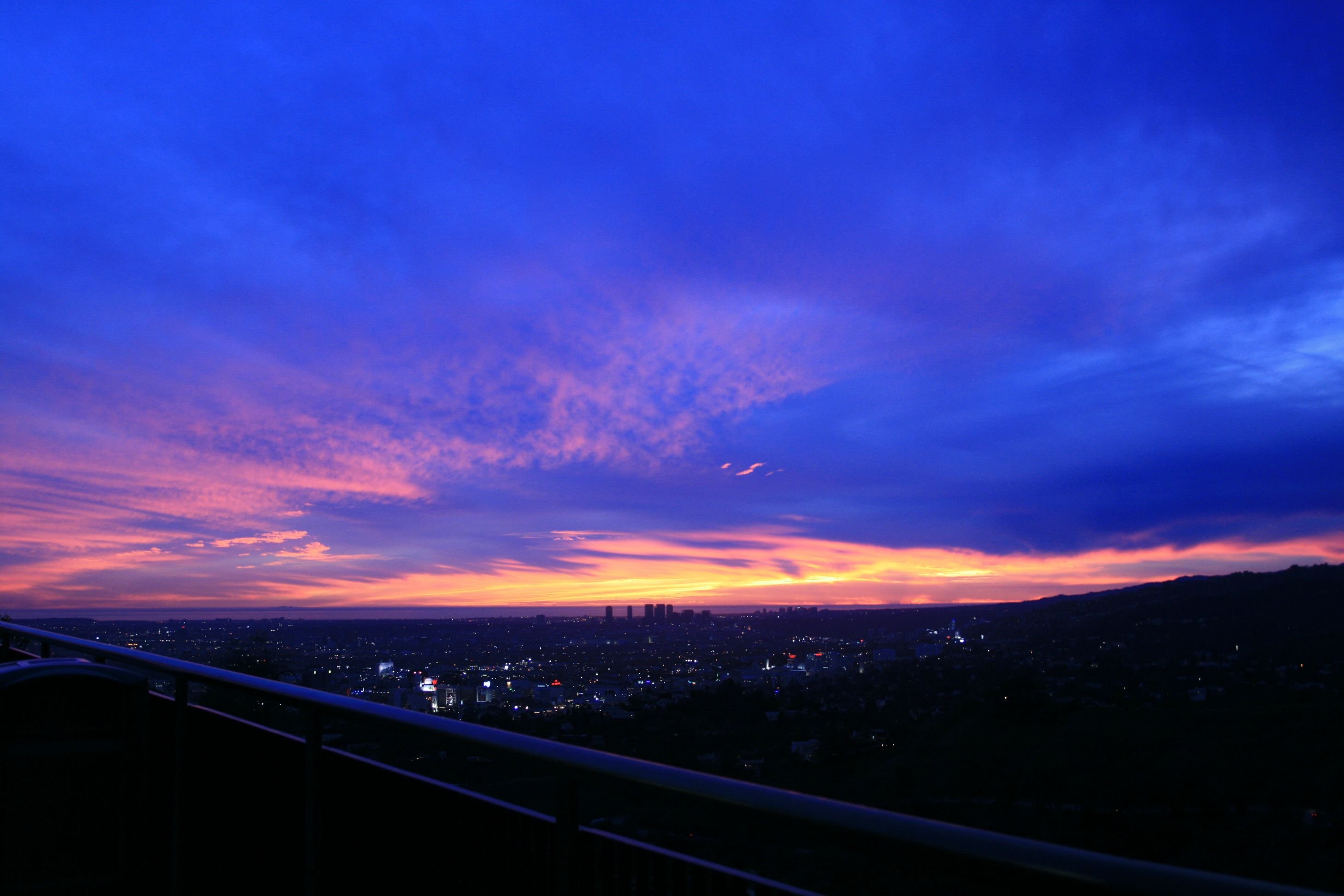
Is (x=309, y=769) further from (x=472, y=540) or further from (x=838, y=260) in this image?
(x=472, y=540)

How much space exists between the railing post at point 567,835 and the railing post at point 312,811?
4.43ft

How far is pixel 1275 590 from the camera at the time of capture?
13977 millimetres

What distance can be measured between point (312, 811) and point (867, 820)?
7.94 feet

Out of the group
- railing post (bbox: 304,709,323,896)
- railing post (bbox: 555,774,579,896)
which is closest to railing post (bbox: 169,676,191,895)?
railing post (bbox: 304,709,323,896)

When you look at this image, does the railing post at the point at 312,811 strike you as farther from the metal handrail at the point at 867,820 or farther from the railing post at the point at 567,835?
the railing post at the point at 567,835

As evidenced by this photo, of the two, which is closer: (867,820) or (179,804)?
(867,820)

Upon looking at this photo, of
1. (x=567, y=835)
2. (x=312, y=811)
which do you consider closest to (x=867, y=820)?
(x=567, y=835)

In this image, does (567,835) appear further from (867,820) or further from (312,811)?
(312,811)

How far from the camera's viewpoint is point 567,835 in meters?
1.89

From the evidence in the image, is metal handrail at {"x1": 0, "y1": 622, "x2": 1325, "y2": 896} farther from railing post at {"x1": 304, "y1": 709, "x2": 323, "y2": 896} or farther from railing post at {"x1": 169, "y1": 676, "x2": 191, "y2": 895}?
railing post at {"x1": 169, "y1": 676, "x2": 191, "y2": 895}

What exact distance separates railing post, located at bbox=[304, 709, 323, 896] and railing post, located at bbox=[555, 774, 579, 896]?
1350 mm

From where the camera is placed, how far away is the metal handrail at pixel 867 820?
35.7 inches

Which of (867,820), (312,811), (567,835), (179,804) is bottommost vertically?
(179,804)

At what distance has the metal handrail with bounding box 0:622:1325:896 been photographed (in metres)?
0.91
